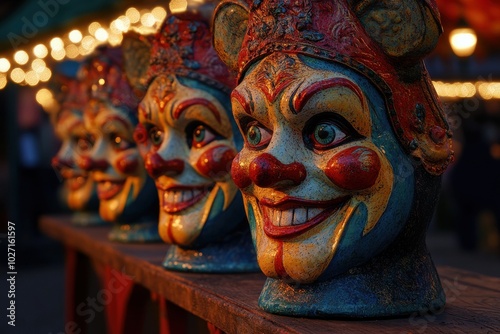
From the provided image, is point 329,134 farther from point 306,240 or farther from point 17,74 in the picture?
point 17,74

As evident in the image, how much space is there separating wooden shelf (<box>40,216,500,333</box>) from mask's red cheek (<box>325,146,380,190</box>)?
0.24 meters

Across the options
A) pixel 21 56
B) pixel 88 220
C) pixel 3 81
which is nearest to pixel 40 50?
pixel 21 56

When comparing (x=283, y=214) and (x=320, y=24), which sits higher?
(x=320, y=24)

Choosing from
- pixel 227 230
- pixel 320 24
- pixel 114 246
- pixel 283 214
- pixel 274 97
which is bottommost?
pixel 114 246

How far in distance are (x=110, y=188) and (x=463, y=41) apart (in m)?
3.07

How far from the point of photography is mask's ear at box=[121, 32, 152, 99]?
2.37 metres

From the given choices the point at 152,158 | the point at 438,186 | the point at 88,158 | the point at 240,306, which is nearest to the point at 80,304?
the point at 88,158

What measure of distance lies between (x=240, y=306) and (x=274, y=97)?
407mm

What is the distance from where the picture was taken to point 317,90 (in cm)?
137

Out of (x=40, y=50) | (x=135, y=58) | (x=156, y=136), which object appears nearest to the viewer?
(x=156, y=136)

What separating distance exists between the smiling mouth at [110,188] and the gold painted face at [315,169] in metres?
1.43

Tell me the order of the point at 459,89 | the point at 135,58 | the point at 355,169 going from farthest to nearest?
the point at 459,89, the point at 135,58, the point at 355,169

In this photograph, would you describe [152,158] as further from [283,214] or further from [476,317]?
[476,317]

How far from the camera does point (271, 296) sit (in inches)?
58.0
